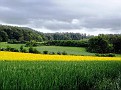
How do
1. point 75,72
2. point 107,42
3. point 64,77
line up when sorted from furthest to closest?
point 107,42 < point 75,72 < point 64,77

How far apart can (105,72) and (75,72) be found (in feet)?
14.2

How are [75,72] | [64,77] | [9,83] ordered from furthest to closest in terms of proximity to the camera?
[75,72] < [64,77] < [9,83]

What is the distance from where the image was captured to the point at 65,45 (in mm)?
88438

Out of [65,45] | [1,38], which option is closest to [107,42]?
[65,45]

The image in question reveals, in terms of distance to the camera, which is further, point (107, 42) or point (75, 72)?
point (107, 42)

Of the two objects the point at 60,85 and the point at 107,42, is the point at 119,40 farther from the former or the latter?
the point at 60,85

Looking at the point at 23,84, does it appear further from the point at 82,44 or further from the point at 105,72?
the point at 82,44

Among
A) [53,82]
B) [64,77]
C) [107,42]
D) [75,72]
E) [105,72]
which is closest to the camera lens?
[53,82]

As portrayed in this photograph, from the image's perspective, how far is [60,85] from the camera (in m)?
14.7

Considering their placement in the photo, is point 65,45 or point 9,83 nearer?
point 9,83

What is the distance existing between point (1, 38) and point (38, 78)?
250 feet

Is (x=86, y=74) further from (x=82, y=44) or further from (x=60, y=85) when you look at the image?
(x=82, y=44)

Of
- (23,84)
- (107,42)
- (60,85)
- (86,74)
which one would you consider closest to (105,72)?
(86,74)

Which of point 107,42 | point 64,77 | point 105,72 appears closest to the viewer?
point 64,77
